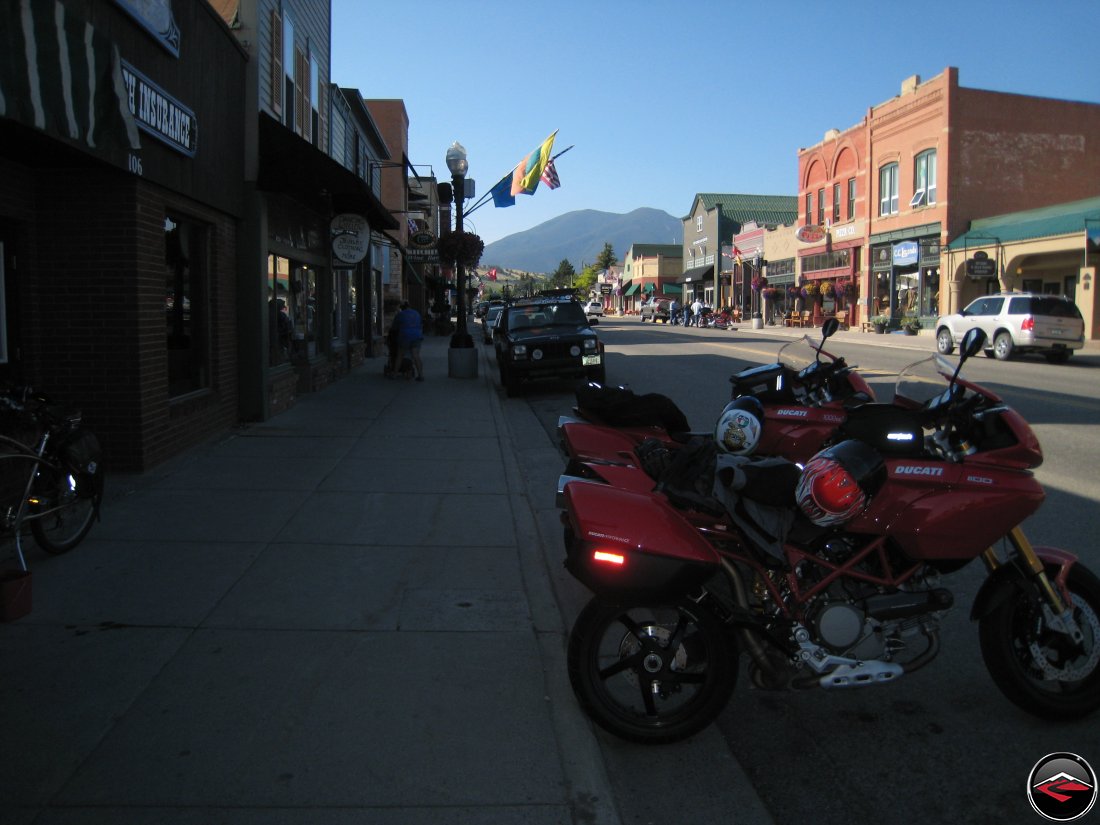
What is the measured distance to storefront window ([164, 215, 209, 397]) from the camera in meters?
9.30

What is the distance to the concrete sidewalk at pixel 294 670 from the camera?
3.21 m

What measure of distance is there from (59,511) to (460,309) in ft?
46.2

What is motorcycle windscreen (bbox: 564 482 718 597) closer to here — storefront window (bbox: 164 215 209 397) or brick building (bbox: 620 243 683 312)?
storefront window (bbox: 164 215 209 397)

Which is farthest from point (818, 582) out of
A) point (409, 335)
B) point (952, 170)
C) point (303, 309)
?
point (952, 170)

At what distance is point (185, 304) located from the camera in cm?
980

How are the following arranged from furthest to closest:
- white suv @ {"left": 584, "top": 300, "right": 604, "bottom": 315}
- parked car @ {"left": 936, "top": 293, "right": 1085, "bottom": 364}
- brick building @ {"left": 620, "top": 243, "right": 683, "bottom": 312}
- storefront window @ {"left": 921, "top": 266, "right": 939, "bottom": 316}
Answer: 1. brick building @ {"left": 620, "top": 243, "right": 683, "bottom": 312}
2. white suv @ {"left": 584, "top": 300, "right": 604, "bottom": 315}
3. storefront window @ {"left": 921, "top": 266, "right": 939, "bottom": 316}
4. parked car @ {"left": 936, "top": 293, "right": 1085, "bottom": 364}

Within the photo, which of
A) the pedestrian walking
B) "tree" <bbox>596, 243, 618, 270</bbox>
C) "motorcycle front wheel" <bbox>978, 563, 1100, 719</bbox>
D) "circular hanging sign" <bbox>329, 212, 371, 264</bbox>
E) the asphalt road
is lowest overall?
the asphalt road

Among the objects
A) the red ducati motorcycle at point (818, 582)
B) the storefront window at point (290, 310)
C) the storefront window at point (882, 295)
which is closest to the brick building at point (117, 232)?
the storefront window at point (290, 310)

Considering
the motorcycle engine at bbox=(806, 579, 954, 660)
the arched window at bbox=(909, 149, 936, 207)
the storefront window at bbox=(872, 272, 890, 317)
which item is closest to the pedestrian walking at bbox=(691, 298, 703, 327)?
the storefront window at bbox=(872, 272, 890, 317)

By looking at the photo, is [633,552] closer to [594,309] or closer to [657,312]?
[657,312]

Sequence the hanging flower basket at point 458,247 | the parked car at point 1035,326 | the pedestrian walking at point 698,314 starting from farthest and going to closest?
the pedestrian walking at point 698,314, the parked car at point 1035,326, the hanging flower basket at point 458,247

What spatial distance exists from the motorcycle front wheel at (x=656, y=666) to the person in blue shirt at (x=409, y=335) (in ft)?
47.7

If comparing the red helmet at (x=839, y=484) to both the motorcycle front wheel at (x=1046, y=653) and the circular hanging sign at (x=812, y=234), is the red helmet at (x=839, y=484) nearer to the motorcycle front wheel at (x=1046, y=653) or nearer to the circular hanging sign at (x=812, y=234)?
the motorcycle front wheel at (x=1046, y=653)

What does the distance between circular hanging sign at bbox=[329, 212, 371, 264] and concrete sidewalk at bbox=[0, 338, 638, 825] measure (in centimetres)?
811
